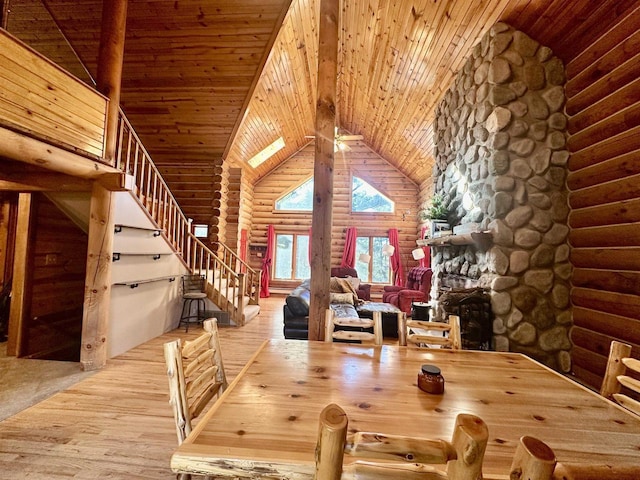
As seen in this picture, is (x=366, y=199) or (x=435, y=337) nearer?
(x=435, y=337)

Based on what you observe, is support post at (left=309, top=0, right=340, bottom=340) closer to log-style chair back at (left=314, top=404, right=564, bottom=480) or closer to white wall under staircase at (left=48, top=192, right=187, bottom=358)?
log-style chair back at (left=314, top=404, right=564, bottom=480)

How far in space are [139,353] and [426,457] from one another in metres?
3.89

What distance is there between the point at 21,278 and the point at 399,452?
4416mm

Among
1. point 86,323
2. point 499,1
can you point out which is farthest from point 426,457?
point 499,1

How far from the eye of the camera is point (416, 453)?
1.63ft

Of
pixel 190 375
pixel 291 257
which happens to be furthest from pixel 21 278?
pixel 291 257

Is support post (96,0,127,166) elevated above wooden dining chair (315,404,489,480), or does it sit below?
above

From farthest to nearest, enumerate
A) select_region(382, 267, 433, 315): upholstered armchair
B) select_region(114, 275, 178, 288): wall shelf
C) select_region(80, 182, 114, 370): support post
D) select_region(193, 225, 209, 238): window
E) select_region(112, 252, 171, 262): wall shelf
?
select_region(193, 225, 209, 238): window < select_region(382, 267, 433, 315): upholstered armchair < select_region(114, 275, 178, 288): wall shelf < select_region(112, 252, 171, 262): wall shelf < select_region(80, 182, 114, 370): support post

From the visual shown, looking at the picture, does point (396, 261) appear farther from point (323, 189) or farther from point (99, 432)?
point (99, 432)

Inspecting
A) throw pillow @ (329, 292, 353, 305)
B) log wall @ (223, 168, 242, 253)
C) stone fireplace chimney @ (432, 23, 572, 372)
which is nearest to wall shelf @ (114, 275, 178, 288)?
log wall @ (223, 168, 242, 253)

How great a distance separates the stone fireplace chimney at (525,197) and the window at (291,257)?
5.83 metres

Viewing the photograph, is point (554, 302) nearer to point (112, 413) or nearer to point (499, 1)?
point (499, 1)

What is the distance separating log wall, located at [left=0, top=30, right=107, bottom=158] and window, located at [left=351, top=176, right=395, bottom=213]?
6.39 m

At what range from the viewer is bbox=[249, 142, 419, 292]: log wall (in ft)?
26.7
